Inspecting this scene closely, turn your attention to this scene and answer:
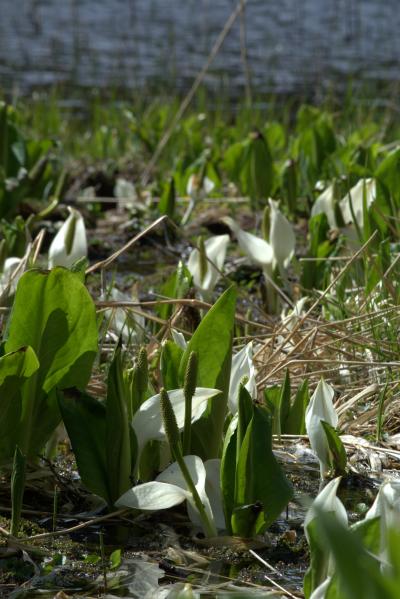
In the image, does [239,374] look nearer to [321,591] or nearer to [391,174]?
[321,591]

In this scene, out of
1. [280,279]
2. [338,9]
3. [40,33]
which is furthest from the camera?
[338,9]

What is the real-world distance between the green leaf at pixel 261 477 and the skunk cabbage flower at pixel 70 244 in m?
0.89

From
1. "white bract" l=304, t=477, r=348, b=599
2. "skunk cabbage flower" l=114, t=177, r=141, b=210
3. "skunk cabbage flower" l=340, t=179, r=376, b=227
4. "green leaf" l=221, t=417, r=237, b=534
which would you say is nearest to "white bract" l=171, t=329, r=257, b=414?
"green leaf" l=221, t=417, r=237, b=534

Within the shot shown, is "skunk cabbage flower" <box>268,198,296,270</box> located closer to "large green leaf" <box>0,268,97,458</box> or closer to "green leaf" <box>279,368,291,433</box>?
"green leaf" <box>279,368,291,433</box>

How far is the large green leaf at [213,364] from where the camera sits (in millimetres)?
1526

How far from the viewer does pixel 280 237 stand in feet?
8.16

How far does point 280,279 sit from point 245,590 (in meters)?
1.52

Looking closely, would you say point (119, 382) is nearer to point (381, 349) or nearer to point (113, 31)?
point (381, 349)

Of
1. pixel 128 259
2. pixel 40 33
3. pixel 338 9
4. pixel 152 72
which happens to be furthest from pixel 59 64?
pixel 128 259

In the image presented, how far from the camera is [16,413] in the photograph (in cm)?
151

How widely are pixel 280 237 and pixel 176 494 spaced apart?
48.2 inches

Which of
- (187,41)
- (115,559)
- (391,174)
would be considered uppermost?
(187,41)

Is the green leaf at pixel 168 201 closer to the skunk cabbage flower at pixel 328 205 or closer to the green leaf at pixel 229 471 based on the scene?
the skunk cabbage flower at pixel 328 205

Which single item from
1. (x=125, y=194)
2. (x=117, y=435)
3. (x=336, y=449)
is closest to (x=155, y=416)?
(x=117, y=435)
